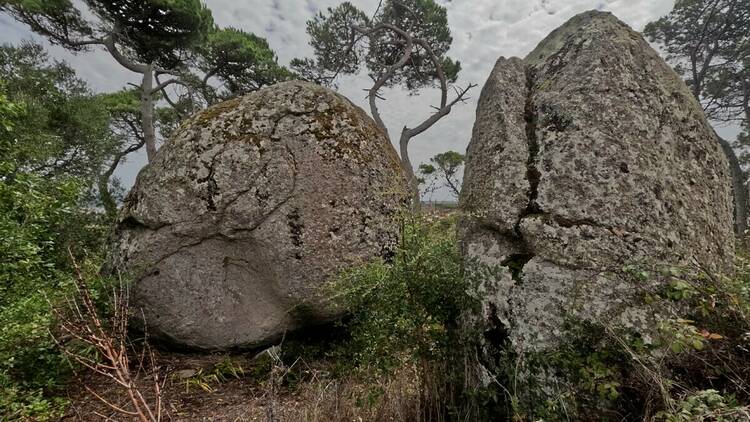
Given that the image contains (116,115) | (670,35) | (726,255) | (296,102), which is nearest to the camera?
(726,255)

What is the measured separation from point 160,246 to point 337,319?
198cm

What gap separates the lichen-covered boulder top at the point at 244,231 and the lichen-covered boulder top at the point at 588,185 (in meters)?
1.66

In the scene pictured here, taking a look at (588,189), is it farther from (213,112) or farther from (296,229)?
(213,112)

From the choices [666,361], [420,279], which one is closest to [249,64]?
[420,279]

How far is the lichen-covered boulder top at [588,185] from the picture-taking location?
190 cm

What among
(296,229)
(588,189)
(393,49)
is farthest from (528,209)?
(393,49)

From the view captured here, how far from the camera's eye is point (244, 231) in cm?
394

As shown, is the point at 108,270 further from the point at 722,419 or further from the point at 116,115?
the point at 116,115

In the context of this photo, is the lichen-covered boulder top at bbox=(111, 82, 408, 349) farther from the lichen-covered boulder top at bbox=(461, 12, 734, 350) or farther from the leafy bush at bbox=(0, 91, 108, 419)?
the lichen-covered boulder top at bbox=(461, 12, 734, 350)

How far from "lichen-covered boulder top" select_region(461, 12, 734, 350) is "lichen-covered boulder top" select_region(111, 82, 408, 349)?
1.66m

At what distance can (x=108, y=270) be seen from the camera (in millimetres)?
4090

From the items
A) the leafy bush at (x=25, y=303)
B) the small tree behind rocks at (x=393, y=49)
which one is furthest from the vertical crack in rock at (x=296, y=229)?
the small tree behind rocks at (x=393, y=49)

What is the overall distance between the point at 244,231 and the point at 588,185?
3174 millimetres

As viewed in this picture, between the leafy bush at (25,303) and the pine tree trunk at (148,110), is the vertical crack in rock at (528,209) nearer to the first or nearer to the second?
the leafy bush at (25,303)
